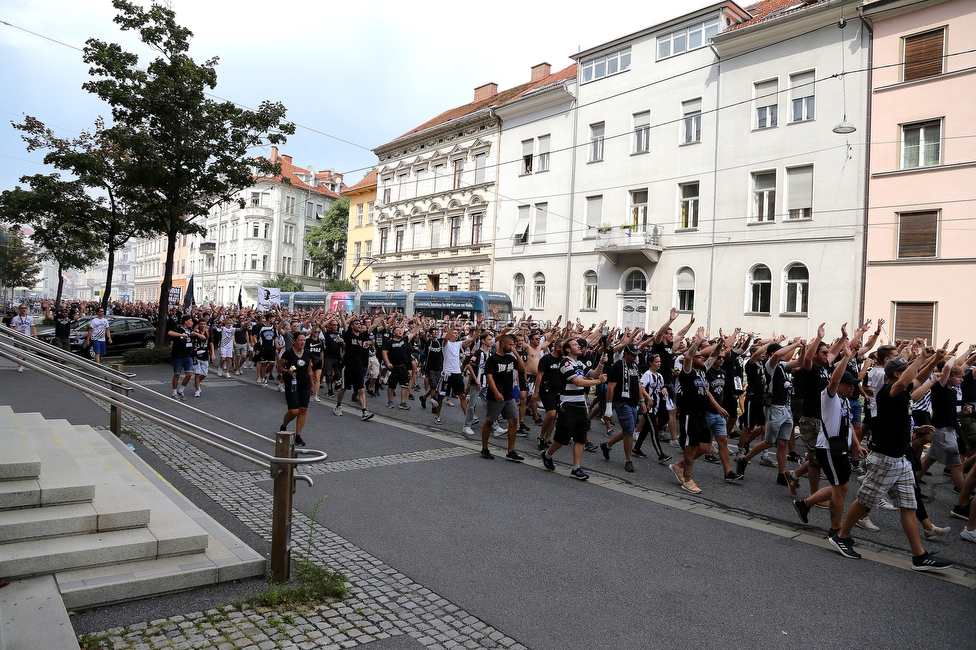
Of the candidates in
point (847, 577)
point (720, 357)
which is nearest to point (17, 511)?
point (847, 577)

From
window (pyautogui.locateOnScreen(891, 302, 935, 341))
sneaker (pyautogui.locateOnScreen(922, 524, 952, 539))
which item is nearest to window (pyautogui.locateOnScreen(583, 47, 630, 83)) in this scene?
window (pyautogui.locateOnScreen(891, 302, 935, 341))

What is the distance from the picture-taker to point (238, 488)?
7055mm

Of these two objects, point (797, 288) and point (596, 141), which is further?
point (596, 141)

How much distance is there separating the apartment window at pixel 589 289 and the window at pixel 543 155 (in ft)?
22.6

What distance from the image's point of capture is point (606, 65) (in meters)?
33.0

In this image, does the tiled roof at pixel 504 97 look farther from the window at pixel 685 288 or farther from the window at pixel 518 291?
the window at pixel 685 288

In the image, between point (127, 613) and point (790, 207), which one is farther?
point (790, 207)

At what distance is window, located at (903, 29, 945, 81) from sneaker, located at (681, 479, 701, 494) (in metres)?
22.0

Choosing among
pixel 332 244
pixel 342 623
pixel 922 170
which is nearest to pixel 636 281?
pixel 922 170

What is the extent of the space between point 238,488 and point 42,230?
2532 centimetres

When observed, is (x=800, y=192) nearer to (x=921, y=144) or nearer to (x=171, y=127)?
(x=921, y=144)

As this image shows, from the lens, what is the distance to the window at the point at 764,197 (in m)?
26.5

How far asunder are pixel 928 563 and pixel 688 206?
2571cm

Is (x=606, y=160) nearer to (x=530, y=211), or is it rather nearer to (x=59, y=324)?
(x=530, y=211)
